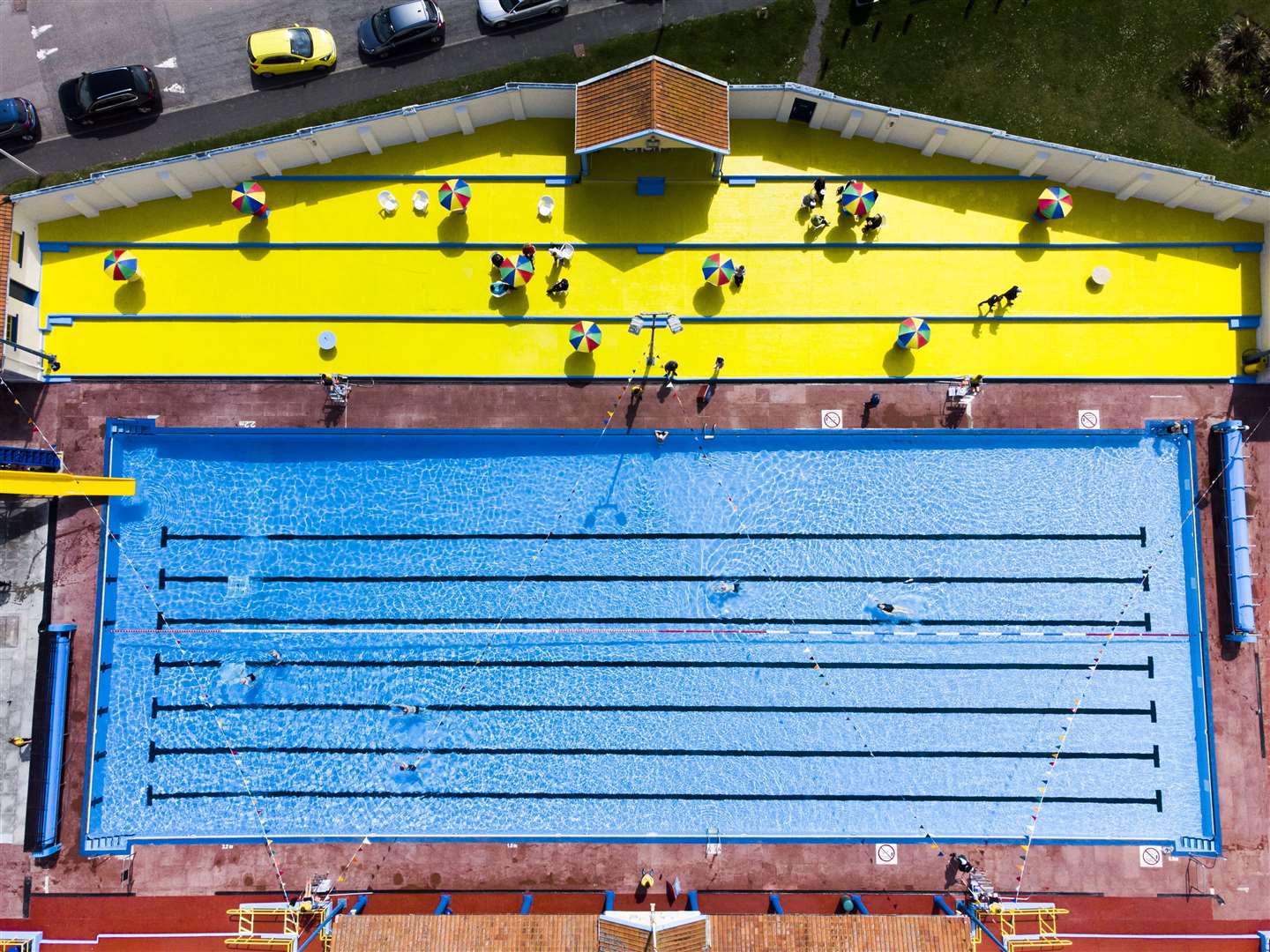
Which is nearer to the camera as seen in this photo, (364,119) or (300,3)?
(364,119)

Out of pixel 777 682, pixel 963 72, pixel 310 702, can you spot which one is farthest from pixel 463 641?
pixel 963 72

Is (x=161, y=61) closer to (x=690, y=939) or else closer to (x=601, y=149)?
(x=601, y=149)

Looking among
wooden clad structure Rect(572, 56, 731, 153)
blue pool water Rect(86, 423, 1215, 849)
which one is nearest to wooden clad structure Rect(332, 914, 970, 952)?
blue pool water Rect(86, 423, 1215, 849)

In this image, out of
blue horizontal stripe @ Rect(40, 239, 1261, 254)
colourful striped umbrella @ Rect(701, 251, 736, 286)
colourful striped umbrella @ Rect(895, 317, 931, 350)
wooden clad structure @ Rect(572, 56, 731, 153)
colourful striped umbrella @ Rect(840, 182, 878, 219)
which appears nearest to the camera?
wooden clad structure @ Rect(572, 56, 731, 153)

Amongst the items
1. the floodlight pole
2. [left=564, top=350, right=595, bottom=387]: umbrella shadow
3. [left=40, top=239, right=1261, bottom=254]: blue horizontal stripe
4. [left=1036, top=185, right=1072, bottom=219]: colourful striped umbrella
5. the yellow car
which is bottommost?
[left=564, top=350, right=595, bottom=387]: umbrella shadow

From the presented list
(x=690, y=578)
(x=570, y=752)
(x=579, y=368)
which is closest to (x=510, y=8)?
(x=579, y=368)

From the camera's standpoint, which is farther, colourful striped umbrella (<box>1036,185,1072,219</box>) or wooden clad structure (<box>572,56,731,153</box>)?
colourful striped umbrella (<box>1036,185,1072,219</box>)

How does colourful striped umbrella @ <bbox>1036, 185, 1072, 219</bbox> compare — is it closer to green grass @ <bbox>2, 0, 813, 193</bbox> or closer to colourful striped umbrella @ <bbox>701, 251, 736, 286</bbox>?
green grass @ <bbox>2, 0, 813, 193</bbox>
